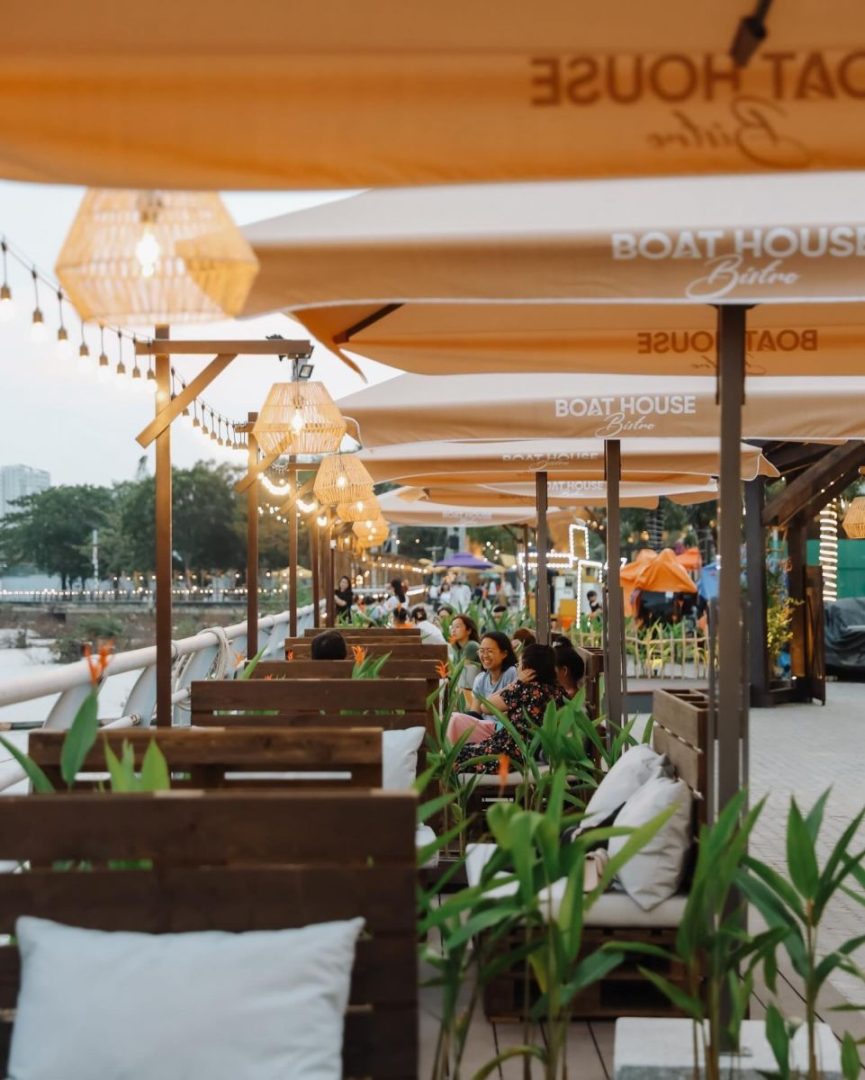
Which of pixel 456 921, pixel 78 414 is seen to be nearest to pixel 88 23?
pixel 456 921

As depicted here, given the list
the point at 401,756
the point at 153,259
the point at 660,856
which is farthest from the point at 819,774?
the point at 153,259

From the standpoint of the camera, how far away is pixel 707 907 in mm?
3268

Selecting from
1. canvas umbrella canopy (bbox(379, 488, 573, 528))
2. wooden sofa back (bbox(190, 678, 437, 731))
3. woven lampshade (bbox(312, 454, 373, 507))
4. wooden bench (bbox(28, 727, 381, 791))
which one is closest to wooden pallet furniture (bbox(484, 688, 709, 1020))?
wooden bench (bbox(28, 727, 381, 791))

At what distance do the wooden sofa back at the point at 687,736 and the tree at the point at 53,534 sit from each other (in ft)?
269

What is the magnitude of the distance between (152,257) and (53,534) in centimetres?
8961

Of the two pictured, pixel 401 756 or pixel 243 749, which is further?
pixel 401 756

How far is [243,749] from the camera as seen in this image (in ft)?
11.8

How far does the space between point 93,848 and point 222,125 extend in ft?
4.66

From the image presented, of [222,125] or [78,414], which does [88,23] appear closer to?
[222,125]

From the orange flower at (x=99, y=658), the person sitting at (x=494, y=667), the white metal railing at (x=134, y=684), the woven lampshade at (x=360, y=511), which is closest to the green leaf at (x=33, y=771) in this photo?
the orange flower at (x=99, y=658)

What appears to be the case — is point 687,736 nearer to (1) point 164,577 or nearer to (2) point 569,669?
(1) point 164,577

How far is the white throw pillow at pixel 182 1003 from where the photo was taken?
226 centimetres

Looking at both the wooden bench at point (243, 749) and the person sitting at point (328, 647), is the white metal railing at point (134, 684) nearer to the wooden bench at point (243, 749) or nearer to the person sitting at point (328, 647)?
the person sitting at point (328, 647)

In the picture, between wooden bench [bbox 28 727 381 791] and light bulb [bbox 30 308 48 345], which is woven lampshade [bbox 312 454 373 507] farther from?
wooden bench [bbox 28 727 381 791]
